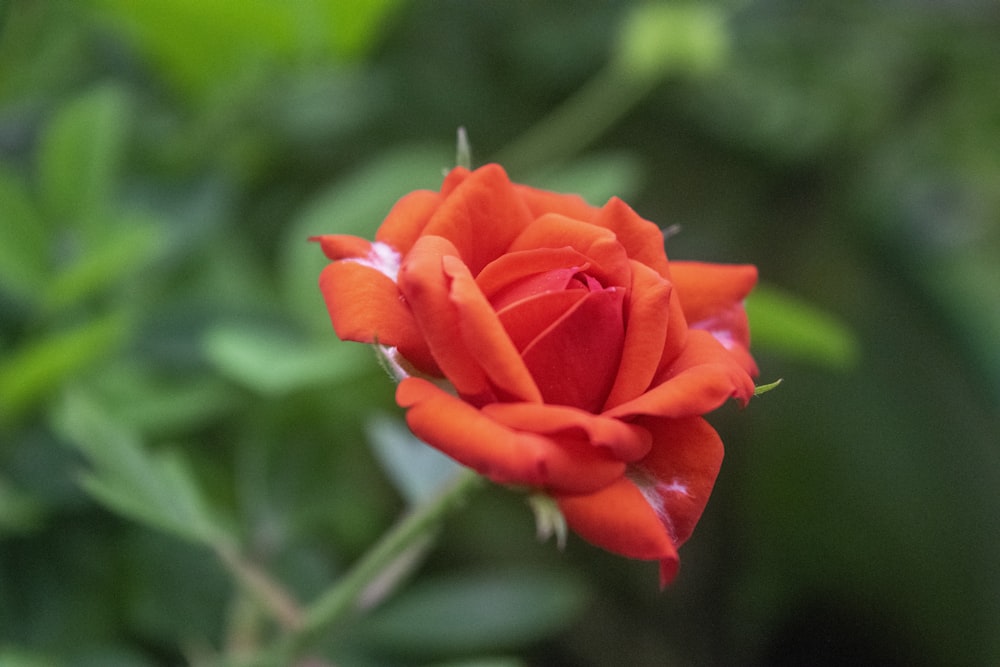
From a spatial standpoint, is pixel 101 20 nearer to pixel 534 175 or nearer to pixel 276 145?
pixel 276 145

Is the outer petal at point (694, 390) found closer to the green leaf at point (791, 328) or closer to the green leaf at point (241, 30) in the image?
the green leaf at point (791, 328)

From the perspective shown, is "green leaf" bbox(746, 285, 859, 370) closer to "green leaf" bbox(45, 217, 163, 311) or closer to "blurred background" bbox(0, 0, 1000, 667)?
"blurred background" bbox(0, 0, 1000, 667)

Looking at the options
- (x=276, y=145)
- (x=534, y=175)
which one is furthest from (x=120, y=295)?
(x=534, y=175)

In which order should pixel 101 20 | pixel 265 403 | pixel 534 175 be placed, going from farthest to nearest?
pixel 534 175
pixel 101 20
pixel 265 403

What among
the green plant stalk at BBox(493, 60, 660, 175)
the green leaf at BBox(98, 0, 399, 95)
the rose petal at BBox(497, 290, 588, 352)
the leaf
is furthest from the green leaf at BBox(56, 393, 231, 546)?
the green plant stalk at BBox(493, 60, 660, 175)

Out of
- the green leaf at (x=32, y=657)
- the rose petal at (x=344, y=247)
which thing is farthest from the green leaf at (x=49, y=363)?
the rose petal at (x=344, y=247)
